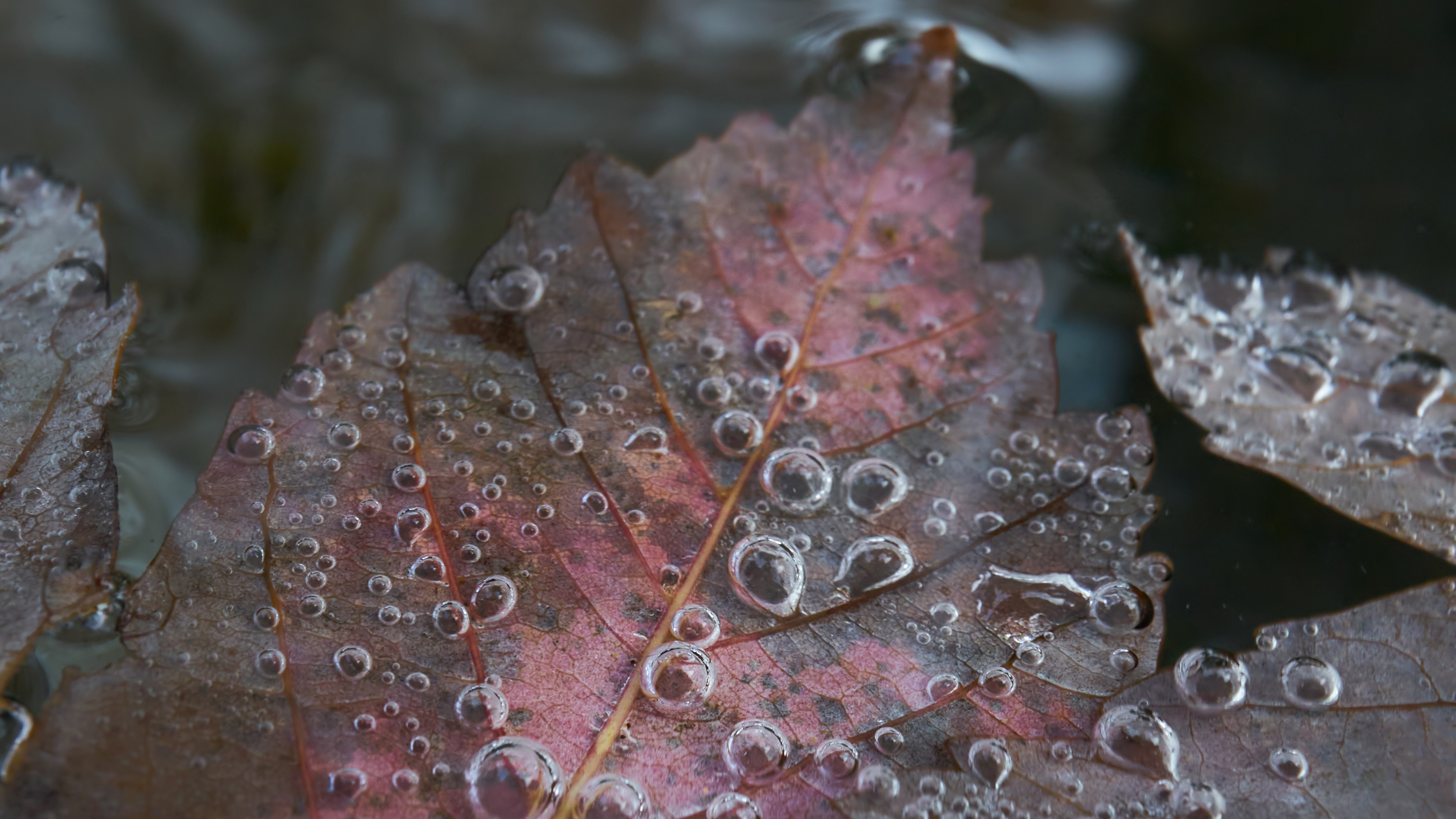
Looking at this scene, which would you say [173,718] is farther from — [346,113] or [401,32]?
[401,32]

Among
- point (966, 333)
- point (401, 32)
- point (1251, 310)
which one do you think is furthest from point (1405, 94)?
point (401, 32)

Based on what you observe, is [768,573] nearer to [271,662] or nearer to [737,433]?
[737,433]

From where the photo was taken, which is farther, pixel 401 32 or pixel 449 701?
pixel 401 32

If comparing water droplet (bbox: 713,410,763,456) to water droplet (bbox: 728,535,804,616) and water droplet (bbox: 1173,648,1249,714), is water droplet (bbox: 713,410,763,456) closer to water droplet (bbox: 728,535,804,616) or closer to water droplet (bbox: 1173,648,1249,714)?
water droplet (bbox: 728,535,804,616)

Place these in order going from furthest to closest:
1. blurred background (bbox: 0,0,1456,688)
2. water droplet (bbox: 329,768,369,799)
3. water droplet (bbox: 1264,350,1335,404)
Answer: blurred background (bbox: 0,0,1456,688), water droplet (bbox: 1264,350,1335,404), water droplet (bbox: 329,768,369,799)

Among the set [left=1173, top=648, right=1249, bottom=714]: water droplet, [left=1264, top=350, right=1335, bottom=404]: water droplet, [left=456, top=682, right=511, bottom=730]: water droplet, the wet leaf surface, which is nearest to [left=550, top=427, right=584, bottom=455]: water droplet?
[left=456, top=682, right=511, bottom=730]: water droplet

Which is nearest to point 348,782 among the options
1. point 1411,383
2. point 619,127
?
point 619,127

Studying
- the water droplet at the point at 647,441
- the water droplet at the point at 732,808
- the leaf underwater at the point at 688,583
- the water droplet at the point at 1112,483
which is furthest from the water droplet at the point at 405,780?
the water droplet at the point at 1112,483
